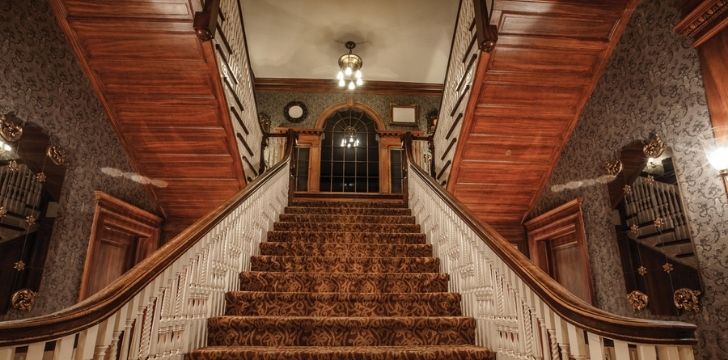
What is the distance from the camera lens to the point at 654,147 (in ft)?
10.5

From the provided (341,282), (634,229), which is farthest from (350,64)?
(634,229)

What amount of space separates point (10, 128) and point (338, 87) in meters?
5.61

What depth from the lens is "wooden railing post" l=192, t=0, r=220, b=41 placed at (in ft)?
10.9

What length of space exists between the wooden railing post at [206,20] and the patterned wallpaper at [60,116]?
1.11 m

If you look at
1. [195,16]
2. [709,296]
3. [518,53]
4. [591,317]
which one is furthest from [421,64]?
[591,317]

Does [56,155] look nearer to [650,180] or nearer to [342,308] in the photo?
[342,308]

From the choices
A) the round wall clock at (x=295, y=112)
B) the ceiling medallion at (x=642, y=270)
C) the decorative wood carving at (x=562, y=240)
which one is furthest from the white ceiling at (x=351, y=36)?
the ceiling medallion at (x=642, y=270)

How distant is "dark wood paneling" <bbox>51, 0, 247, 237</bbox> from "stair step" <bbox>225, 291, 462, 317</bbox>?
206cm

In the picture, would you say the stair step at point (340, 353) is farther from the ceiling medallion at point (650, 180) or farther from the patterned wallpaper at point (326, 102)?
the patterned wallpaper at point (326, 102)

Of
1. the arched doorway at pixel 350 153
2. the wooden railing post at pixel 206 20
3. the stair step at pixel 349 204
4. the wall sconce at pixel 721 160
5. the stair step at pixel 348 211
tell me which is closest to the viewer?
the wall sconce at pixel 721 160

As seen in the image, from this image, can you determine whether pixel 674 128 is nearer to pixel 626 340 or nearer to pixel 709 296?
pixel 709 296

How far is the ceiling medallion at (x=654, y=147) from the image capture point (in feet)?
10.2

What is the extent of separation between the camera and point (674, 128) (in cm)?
300

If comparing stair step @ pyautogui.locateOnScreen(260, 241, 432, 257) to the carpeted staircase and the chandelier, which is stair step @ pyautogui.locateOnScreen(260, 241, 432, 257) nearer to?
the carpeted staircase
